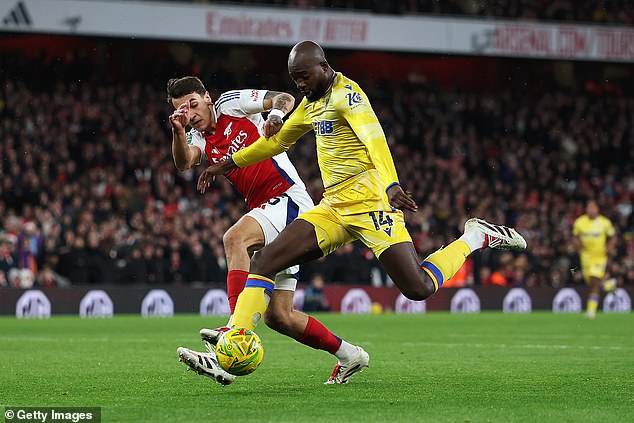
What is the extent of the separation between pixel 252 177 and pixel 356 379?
172 centimetres

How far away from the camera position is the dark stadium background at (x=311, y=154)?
66.8ft

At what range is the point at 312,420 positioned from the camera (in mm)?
5660

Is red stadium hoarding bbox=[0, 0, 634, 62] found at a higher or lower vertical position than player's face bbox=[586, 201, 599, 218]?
higher

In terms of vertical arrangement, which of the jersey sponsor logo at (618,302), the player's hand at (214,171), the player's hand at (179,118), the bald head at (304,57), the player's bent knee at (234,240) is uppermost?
the bald head at (304,57)

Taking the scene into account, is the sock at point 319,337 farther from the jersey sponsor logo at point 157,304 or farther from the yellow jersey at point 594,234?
the yellow jersey at point 594,234

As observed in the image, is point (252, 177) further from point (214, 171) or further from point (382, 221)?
point (382, 221)

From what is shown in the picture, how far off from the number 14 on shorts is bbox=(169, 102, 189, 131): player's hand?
154 centimetres

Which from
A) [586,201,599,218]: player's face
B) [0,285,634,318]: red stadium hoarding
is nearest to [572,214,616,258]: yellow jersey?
[586,201,599,218]: player's face

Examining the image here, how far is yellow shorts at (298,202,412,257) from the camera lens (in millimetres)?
7242

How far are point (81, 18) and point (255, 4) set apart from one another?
13.6ft

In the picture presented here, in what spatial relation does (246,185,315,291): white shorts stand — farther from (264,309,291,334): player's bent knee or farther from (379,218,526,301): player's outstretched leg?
(379,218,526,301): player's outstretched leg

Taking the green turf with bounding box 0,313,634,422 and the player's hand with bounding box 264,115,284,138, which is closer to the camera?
the green turf with bounding box 0,313,634,422

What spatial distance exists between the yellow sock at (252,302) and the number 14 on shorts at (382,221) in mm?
796

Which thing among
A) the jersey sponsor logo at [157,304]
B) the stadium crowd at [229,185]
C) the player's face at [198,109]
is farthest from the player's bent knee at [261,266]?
the jersey sponsor logo at [157,304]
